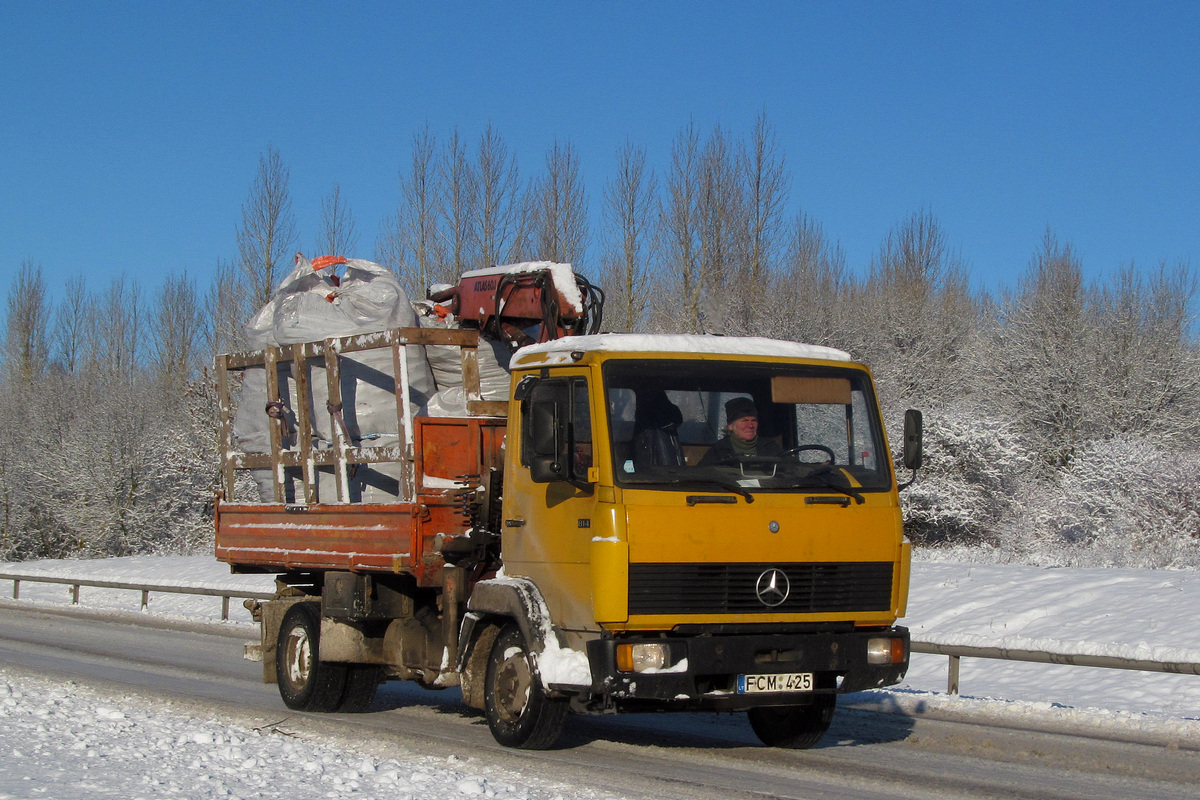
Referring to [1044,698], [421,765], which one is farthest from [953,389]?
[421,765]

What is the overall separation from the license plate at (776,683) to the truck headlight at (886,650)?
15.7 inches

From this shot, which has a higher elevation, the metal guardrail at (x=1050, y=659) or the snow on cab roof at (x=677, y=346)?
the snow on cab roof at (x=677, y=346)

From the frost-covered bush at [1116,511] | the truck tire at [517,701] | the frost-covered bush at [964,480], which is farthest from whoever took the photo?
the frost-covered bush at [964,480]

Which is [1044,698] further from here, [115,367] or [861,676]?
[115,367]

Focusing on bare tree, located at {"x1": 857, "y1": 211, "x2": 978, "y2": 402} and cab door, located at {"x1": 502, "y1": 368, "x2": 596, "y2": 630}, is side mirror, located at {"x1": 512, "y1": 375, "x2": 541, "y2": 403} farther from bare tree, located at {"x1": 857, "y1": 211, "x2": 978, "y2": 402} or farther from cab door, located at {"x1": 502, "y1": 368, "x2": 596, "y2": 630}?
bare tree, located at {"x1": 857, "y1": 211, "x2": 978, "y2": 402}

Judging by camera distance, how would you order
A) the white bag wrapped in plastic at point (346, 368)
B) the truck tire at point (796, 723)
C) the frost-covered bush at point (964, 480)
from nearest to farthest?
the truck tire at point (796, 723), the white bag wrapped in plastic at point (346, 368), the frost-covered bush at point (964, 480)

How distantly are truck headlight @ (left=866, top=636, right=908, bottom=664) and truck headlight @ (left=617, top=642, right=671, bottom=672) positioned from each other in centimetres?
130

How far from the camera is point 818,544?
6.95m

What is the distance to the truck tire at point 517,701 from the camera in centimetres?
721

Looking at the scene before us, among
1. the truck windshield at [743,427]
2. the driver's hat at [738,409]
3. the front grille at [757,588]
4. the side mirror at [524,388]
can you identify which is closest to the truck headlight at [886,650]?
the front grille at [757,588]

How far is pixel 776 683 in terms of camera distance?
271 inches

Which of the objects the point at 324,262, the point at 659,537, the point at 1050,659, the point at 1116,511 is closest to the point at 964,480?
the point at 1116,511

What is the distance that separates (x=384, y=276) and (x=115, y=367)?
169 ft

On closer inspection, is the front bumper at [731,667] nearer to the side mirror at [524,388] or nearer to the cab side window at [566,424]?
the cab side window at [566,424]
